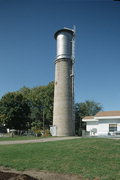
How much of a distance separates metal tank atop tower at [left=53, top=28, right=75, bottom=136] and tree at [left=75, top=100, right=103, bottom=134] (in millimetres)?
25653

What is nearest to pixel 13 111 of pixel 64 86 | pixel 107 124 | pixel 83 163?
pixel 64 86

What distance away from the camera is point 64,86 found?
3797 cm

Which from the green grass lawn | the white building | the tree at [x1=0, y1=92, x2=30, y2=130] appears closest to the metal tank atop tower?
the white building

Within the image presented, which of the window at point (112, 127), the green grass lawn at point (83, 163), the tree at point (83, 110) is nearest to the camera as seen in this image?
the green grass lawn at point (83, 163)

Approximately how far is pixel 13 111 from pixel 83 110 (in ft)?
94.9

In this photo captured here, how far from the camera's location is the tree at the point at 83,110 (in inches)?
2608

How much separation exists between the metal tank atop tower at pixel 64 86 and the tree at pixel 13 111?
14.3m

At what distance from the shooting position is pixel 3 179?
22.3 ft

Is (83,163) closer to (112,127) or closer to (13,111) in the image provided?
(112,127)

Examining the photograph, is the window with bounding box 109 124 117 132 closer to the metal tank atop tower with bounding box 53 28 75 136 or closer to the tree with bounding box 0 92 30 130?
the metal tank atop tower with bounding box 53 28 75 136

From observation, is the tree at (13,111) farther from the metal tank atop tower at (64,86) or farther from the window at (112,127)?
the window at (112,127)

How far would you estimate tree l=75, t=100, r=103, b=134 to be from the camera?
66.2 meters

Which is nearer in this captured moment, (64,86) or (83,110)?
(64,86)

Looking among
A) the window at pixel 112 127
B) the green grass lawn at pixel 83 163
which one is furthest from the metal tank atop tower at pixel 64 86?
the green grass lawn at pixel 83 163
